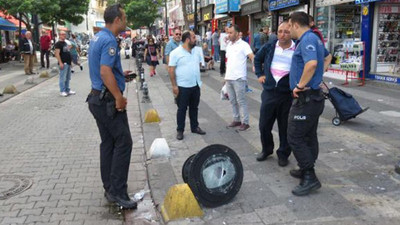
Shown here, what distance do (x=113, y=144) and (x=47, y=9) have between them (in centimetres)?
1925

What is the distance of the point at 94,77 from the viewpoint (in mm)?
3838

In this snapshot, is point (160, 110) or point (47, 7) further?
point (47, 7)

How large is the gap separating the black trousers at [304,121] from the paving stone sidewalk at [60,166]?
1.64 m

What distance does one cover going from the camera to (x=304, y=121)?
13.4 ft

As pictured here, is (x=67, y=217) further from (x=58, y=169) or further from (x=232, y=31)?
(x=232, y=31)

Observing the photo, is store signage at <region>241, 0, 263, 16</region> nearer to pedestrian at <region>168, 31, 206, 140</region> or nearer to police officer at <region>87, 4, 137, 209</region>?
pedestrian at <region>168, 31, 206, 140</region>

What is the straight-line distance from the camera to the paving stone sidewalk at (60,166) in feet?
13.1

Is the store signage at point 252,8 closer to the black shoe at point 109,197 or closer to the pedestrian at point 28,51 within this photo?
the pedestrian at point 28,51

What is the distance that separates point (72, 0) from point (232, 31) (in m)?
18.8

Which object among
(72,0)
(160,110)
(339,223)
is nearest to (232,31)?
(160,110)

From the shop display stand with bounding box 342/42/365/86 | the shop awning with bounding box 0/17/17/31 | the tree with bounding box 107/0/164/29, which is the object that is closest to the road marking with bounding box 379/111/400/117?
the shop display stand with bounding box 342/42/365/86

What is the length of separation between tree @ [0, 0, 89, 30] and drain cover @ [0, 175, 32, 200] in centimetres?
1659

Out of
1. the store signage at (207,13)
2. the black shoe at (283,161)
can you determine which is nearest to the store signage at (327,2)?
the black shoe at (283,161)

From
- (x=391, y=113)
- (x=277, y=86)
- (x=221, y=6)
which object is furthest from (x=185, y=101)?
(x=221, y=6)
